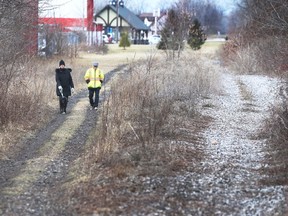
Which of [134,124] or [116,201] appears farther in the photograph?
[134,124]

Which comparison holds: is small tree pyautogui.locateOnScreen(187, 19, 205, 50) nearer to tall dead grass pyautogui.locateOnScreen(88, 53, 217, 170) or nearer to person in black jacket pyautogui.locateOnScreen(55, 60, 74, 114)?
tall dead grass pyautogui.locateOnScreen(88, 53, 217, 170)

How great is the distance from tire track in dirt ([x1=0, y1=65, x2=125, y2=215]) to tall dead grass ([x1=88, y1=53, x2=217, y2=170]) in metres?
0.56

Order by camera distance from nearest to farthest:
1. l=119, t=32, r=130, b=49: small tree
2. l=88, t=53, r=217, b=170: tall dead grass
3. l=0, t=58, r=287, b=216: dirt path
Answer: l=0, t=58, r=287, b=216: dirt path → l=88, t=53, r=217, b=170: tall dead grass → l=119, t=32, r=130, b=49: small tree

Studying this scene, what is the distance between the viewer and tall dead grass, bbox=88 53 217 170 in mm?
8578

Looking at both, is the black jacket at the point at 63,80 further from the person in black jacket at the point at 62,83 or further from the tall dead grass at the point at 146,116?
the tall dead grass at the point at 146,116

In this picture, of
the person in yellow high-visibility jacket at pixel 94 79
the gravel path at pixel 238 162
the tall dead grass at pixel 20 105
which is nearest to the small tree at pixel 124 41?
the tall dead grass at pixel 20 105

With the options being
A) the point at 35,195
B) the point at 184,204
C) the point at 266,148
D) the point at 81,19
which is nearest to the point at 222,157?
the point at 266,148

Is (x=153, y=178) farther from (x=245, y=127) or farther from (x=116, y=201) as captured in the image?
(x=245, y=127)

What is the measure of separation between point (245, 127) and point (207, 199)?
19.7 feet

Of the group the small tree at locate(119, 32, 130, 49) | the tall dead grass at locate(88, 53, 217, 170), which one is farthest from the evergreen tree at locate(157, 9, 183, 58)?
the small tree at locate(119, 32, 130, 49)

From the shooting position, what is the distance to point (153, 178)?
7465mm

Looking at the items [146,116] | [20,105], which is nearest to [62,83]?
[20,105]

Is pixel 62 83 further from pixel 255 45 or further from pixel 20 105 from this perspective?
pixel 255 45

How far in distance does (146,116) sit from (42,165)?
2.94 meters
